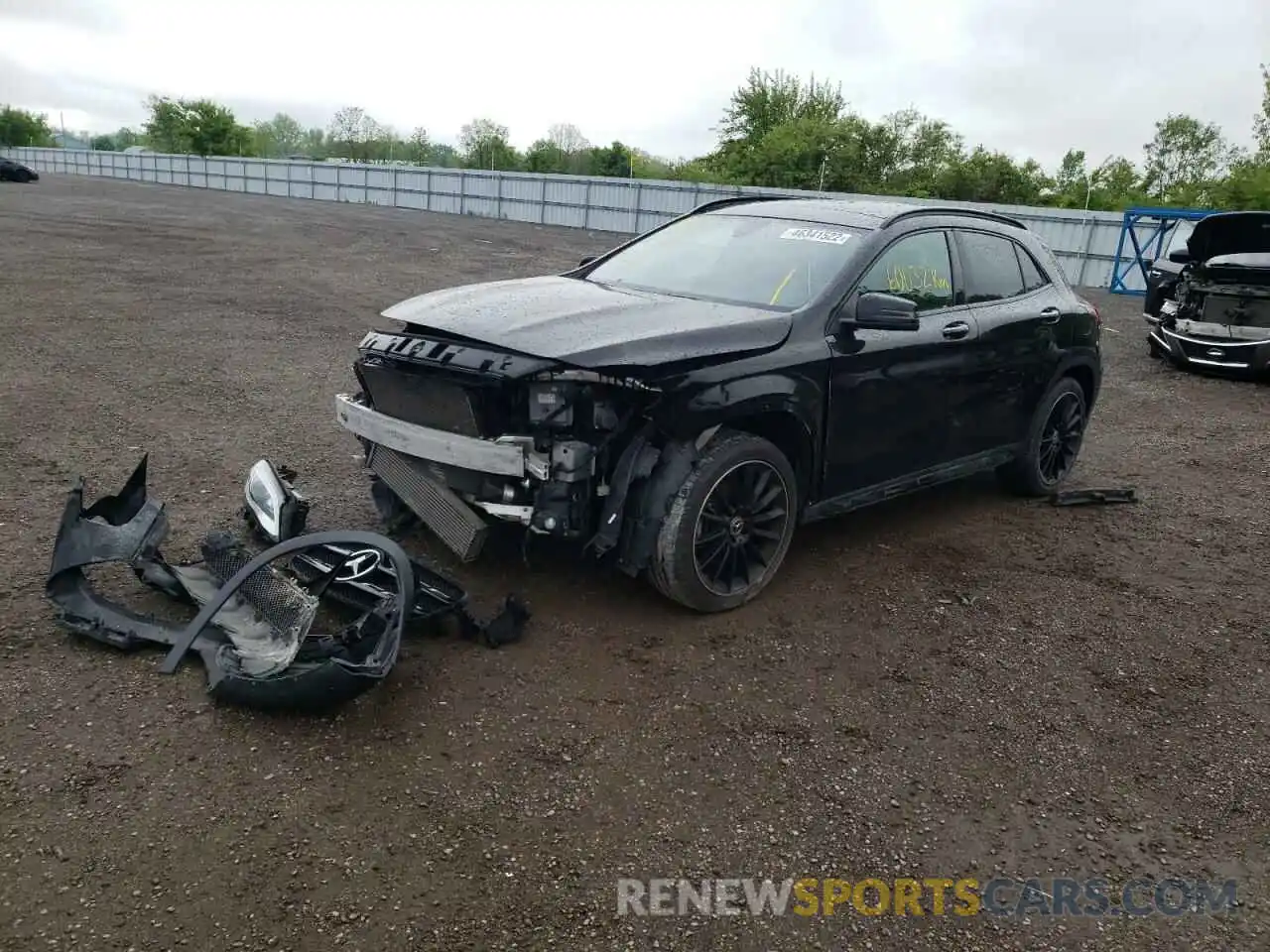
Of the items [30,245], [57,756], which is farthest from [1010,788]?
[30,245]

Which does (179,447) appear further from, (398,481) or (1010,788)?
(1010,788)

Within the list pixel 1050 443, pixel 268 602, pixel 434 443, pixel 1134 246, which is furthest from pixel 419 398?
pixel 1134 246

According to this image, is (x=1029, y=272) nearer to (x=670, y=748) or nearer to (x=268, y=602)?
(x=670, y=748)

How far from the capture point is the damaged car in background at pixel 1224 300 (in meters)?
10.8

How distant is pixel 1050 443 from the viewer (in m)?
6.16

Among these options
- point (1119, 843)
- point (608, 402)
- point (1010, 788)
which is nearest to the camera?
point (1119, 843)

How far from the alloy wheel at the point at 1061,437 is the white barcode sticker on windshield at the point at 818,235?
2.14m

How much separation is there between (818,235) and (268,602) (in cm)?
309

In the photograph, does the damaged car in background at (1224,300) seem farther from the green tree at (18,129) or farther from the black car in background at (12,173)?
the green tree at (18,129)

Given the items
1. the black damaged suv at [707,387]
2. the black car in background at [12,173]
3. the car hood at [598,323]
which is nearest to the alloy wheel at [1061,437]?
the black damaged suv at [707,387]

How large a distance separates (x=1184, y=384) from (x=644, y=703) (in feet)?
32.3

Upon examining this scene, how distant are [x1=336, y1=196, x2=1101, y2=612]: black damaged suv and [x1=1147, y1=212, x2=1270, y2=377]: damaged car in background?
7.06 metres

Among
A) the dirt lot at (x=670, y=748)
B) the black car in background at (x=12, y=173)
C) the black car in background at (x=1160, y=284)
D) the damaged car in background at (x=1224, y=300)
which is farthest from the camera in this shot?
the black car in background at (x=12, y=173)

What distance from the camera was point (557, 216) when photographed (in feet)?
110
